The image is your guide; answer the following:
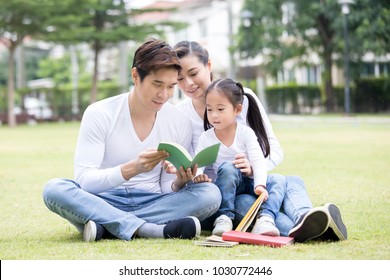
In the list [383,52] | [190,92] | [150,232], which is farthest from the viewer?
[383,52]

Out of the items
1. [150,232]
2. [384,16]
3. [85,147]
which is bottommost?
[150,232]

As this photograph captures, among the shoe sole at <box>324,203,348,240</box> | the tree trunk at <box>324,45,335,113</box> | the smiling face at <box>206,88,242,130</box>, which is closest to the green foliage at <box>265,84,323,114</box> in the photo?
the tree trunk at <box>324,45,335,113</box>

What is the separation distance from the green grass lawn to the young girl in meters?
0.40

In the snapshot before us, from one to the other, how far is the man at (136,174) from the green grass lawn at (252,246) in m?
0.12

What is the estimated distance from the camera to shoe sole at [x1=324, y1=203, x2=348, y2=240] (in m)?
3.46

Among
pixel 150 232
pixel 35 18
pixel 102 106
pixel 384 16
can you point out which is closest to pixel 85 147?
pixel 102 106

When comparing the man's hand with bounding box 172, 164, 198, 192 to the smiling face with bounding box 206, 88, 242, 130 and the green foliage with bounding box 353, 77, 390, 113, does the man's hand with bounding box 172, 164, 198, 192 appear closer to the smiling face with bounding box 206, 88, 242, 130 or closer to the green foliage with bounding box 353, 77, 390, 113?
the smiling face with bounding box 206, 88, 242, 130

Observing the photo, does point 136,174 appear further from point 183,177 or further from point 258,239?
point 258,239

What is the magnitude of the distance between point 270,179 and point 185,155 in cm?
75

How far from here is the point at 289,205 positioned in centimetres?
394
